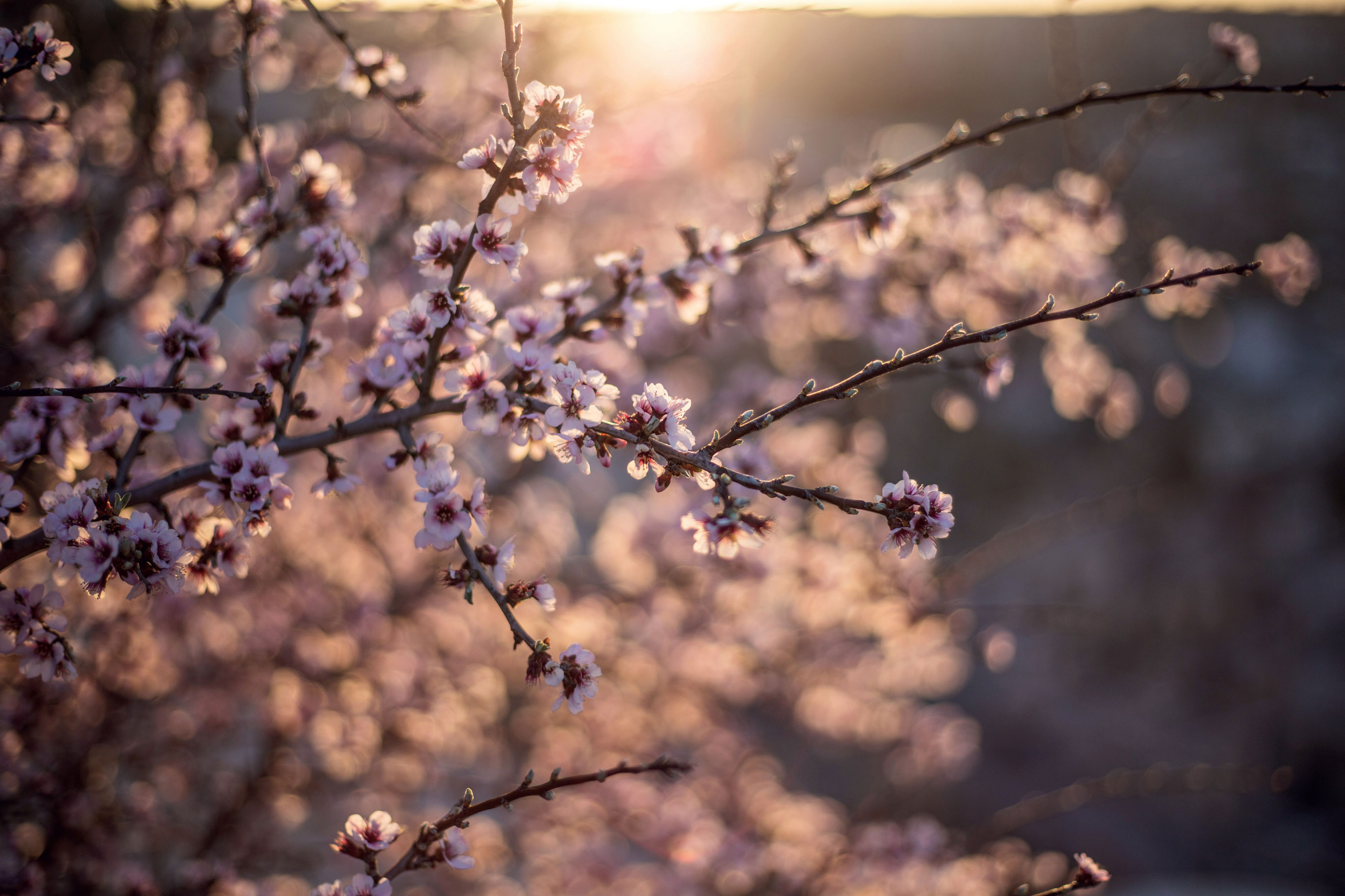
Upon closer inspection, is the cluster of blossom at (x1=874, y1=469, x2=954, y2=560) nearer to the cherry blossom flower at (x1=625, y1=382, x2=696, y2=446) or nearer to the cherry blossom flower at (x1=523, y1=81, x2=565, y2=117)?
the cherry blossom flower at (x1=625, y1=382, x2=696, y2=446)

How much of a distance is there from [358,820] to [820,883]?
3.84 meters

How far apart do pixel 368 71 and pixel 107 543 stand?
1723 millimetres

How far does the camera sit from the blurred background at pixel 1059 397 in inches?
206

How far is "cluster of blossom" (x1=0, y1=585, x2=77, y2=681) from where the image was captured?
188 cm

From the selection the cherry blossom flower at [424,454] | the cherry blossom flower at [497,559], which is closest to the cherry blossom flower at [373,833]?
the cherry blossom flower at [497,559]

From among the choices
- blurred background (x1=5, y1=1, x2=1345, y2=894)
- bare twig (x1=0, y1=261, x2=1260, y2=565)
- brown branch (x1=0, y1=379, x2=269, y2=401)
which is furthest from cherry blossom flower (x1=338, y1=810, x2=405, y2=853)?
blurred background (x1=5, y1=1, x2=1345, y2=894)

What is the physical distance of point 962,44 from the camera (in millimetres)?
19031

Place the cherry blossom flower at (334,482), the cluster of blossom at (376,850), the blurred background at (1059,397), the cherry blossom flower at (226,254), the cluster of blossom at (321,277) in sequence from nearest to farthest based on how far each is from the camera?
the cluster of blossom at (376,850) < the cherry blossom flower at (334,482) < the cluster of blossom at (321,277) < the cherry blossom flower at (226,254) < the blurred background at (1059,397)

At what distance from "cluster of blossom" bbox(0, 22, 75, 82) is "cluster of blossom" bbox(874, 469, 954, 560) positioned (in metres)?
2.57

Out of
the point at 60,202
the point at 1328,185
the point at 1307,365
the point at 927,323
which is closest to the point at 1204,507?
the point at 1307,365

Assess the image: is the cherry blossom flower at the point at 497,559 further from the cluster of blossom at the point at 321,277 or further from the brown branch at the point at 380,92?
the brown branch at the point at 380,92

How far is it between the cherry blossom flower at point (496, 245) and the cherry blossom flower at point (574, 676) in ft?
3.28

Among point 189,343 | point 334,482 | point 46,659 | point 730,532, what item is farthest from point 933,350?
point 46,659

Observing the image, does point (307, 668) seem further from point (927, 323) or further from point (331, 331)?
point (927, 323)
